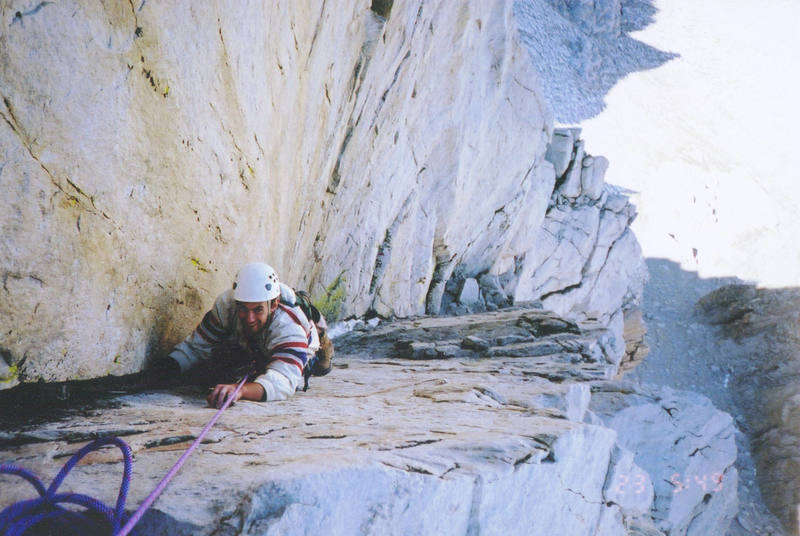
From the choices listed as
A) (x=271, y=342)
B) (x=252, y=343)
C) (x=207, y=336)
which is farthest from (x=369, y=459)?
(x=207, y=336)

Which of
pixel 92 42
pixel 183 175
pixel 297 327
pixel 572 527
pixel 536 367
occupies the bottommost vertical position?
pixel 572 527

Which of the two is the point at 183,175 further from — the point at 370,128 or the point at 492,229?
the point at 492,229

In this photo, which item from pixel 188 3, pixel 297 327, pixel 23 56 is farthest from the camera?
pixel 297 327

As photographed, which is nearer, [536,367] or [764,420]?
[536,367]

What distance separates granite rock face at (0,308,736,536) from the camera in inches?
91.2

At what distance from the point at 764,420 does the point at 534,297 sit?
17889 mm

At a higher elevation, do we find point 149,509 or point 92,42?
point 92,42

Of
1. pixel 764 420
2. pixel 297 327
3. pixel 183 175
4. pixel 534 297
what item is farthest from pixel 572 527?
pixel 764 420

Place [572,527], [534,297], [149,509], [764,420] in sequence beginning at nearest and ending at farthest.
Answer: [149,509]
[572,527]
[534,297]
[764,420]

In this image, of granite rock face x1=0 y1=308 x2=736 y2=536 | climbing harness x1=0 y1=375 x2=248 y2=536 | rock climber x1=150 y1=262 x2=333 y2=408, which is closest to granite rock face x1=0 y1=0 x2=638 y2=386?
rock climber x1=150 y1=262 x2=333 y2=408

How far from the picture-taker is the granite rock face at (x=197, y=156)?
351cm

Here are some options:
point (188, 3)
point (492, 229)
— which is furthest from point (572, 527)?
point (492, 229)

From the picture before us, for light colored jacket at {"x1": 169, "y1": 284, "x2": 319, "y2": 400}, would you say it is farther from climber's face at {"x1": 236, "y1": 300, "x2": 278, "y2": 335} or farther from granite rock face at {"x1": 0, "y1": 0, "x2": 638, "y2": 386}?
granite rock face at {"x1": 0, "y1": 0, "x2": 638, "y2": 386}

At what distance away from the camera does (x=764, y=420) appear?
2884 cm
